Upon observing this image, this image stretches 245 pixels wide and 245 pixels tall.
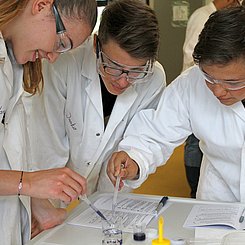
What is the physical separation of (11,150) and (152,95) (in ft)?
2.13

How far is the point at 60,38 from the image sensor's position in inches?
57.1

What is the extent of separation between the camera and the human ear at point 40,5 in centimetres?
134

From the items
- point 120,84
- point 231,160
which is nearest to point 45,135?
point 120,84

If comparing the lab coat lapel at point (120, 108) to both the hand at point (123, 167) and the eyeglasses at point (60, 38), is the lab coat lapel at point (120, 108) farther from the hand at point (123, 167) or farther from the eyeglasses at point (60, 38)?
the eyeglasses at point (60, 38)

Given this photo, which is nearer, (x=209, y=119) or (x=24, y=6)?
(x=24, y=6)

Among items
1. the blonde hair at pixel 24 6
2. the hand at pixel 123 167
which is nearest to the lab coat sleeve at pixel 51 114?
the blonde hair at pixel 24 6

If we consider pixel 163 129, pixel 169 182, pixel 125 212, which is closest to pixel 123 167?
pixel 125 212

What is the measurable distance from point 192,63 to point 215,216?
7.43ft

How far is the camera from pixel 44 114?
6.40 ft

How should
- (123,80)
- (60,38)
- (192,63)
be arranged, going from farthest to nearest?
(192,63) < (123,80) < (60,38)

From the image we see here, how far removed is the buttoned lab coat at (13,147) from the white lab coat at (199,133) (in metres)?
0.38

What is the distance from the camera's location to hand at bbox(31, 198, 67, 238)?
1.59 metres

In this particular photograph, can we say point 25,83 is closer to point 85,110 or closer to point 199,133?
point 85,110

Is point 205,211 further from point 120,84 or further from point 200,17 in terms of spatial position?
point 200,17
